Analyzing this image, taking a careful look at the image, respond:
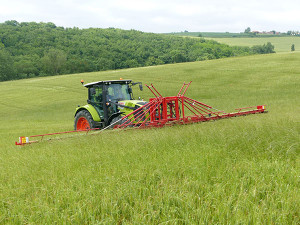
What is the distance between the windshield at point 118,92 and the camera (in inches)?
419

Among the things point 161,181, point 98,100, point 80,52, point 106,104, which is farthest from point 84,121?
point 80,52

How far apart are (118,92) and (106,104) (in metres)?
0.79

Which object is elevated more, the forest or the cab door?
the forest

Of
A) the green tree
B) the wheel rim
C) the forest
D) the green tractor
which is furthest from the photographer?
the forest

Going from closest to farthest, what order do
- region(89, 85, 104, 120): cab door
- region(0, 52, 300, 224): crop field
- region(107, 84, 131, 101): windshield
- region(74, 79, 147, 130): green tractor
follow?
region(0, 52, 300, 224): crop field < region(74, 79, 147, 130): green tractor < region(107, 84, 131, 101): windshield < region(89, 85, 104, 120): cab door

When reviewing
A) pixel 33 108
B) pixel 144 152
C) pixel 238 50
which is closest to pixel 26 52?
pixel 33 108

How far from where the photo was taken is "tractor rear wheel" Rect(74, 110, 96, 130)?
35.2ft

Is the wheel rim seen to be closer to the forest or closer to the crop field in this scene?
the crop field

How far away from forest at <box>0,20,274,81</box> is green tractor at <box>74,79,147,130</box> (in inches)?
2383

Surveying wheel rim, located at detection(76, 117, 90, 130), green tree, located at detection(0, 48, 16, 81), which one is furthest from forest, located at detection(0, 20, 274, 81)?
wheel rim, located at detection(76, 117, 90, 130)

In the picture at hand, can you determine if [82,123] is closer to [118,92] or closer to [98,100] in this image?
[98,100]

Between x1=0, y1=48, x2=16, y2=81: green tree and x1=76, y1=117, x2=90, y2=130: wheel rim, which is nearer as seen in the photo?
x1=76, y1=117, x2=90, y2=130: wheel rim

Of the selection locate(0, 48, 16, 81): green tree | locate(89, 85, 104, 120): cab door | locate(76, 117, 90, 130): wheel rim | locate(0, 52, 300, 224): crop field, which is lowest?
locate(76, 117, 90, 130): wheel rim

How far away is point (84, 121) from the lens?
1151 centimetres
